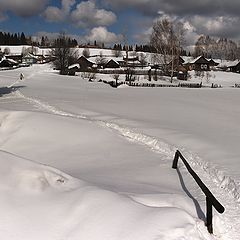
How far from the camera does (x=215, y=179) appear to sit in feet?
30.6

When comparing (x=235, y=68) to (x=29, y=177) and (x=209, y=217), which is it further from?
(x=29, y=177)

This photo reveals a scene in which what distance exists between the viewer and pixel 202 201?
24.7 ft

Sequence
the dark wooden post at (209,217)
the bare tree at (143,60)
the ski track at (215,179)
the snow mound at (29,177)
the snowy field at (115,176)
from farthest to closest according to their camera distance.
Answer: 1. the bare tree at (143,60)
2. the ski track at (215,179)
3. the snow mound at (29,177)
4. the dark wooden post at (209,217)
5. the snowy field at (115,176)

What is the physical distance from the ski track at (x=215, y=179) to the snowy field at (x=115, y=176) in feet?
0.07

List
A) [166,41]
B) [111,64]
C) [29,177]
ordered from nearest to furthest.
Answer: [29,177]
[166,41]
[111,64]

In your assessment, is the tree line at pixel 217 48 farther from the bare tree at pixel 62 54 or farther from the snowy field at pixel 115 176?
the snowy field at pixel 115 176

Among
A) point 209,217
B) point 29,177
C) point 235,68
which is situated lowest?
point 209,217

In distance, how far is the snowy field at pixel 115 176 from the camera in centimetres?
564

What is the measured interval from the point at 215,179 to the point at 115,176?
2457 mm

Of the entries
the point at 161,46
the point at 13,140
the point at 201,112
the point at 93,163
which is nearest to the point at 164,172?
the point at 93,163

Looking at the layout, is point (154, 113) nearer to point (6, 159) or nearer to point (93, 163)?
point (93, 163)

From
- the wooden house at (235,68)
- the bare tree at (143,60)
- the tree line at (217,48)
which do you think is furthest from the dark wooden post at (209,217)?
the tree line at (217,48)

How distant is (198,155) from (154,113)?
9607mm

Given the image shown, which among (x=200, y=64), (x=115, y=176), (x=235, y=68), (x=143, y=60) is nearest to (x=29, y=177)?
(x=115, y=176)
